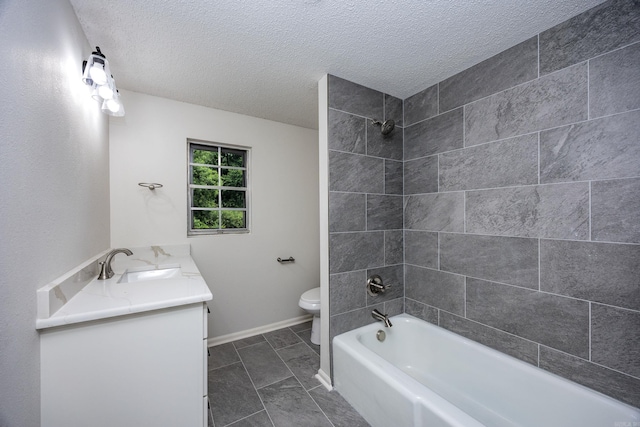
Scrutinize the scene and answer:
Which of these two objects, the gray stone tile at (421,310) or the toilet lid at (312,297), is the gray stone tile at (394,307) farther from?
the toilet lid at (312,297)

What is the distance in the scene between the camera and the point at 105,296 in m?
1.18

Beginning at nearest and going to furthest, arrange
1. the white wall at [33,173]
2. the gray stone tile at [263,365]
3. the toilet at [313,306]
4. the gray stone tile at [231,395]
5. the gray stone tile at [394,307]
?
the white wall at [33,173], the gray stone tile at [231,395], the gray stone tile at [263,365], the gray stone tile at [394,307], the toilet at [313,306]

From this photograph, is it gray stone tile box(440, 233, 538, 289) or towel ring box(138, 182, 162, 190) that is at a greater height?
towel ring box(138, 182, 162, 190)

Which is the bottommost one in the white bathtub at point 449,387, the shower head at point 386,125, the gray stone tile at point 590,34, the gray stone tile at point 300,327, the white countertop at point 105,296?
the gray stone tile at point 300,327

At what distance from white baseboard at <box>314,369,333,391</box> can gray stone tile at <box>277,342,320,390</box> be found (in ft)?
0.11

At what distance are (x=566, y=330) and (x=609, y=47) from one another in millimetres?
1457

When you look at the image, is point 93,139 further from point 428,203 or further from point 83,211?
point 428,203

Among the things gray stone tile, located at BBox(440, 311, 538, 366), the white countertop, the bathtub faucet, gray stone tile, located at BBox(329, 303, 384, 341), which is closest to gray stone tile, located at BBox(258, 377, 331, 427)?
gray stone tile, located at BBox(329, 303, 384, 341)

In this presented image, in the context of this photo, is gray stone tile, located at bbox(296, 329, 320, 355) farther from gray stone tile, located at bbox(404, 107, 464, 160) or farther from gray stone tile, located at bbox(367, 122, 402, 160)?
gray stone tile, located at bbox(404, 107, 464, 160)

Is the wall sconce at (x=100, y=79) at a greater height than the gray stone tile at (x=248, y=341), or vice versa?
the wall sconce at (x=100, y=79)

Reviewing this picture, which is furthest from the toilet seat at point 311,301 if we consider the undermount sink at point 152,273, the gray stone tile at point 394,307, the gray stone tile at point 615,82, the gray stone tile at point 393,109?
the gray stone tile at point 615,82

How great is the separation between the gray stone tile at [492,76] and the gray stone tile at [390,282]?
1387mm

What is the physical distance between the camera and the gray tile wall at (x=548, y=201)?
111 cm

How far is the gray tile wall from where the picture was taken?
3.66 ft
